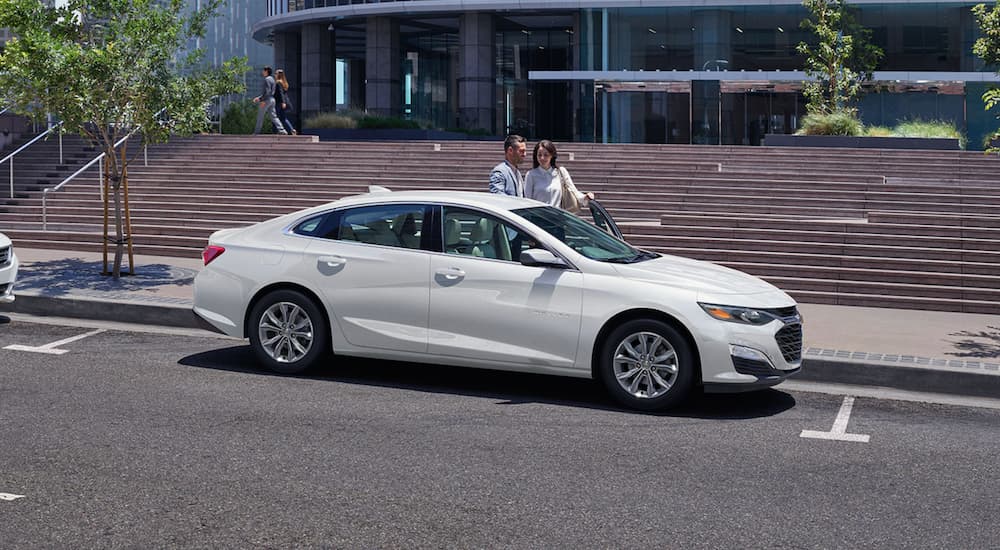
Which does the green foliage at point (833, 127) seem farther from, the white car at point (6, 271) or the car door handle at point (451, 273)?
the car door handle at point (451, 273)

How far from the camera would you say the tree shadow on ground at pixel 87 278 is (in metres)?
14.0

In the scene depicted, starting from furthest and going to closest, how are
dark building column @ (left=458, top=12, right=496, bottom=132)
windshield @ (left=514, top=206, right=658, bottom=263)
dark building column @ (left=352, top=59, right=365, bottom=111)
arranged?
dark building column @ (left=352, top=59, right=365, bottom=111) → dark building column @ (left=458, top=12, right=496, bottom=132) → windshield @ (left=514, top=206, right=658, bottom=263)

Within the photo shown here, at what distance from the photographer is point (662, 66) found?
42000mm

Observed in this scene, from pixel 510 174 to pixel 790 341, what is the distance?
11.6 ft

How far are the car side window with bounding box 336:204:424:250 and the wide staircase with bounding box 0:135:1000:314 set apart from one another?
254 inches

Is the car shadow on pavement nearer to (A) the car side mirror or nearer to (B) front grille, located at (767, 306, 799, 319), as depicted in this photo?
(B) front grille, located at (767, 306, 799, 319)

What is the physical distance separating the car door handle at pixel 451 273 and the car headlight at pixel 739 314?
1817mm

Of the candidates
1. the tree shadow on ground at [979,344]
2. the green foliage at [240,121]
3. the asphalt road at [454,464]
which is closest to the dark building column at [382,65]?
the green foliage at [240,121]

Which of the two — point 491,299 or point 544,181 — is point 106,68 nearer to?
point 544,181

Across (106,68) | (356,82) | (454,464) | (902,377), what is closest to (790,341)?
(902,377)

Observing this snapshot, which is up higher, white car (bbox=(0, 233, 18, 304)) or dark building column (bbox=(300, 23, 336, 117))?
dark building column (bbox=(300, 23, 336, 117))

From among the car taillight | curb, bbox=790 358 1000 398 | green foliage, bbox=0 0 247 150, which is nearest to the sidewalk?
curb, bbox=790 358 1000 398

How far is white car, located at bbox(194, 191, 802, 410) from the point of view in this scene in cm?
878

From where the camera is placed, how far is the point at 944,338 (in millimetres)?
11961
